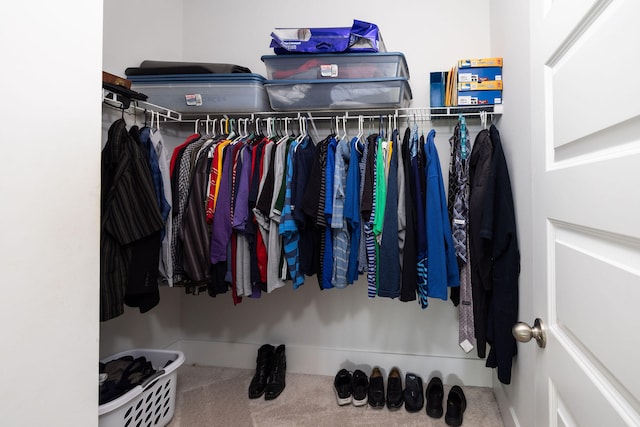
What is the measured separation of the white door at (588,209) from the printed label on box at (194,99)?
61.1 inches

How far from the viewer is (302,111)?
1683 mm

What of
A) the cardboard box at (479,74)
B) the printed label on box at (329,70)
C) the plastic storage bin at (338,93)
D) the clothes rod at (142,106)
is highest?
the printed label on box at (329,70)

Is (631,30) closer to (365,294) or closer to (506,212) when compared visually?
(506,212)

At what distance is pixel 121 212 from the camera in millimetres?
1245

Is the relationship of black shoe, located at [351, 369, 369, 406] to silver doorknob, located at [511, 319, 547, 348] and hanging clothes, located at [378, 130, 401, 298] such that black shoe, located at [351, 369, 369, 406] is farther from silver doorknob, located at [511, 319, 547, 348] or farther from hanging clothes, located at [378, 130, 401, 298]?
silver doorknob, located at [511, 319, 547, 348]

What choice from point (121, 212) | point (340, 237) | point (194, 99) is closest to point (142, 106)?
point (194, 99)

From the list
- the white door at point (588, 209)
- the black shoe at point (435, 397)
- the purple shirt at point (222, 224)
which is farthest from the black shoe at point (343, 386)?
the white door at point (588, 209)

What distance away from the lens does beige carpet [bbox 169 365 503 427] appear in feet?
5.02

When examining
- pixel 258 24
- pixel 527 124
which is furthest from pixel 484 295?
pixel 258 24

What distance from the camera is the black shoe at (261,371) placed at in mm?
1754

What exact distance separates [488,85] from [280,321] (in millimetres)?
1843

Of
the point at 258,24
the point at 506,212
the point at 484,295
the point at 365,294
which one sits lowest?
the point at 365,294

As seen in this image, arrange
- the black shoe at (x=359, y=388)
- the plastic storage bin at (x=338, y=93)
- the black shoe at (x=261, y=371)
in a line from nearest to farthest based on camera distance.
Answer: the plastic storage bin at (x=338, y=93) → the black shoe at (x=359, y=388) → the black shoe at (x=261, y=371)

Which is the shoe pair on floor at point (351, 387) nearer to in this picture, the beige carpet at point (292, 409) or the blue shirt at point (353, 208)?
the beige carpet at point (292, 409)
